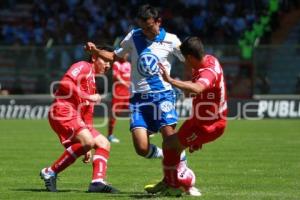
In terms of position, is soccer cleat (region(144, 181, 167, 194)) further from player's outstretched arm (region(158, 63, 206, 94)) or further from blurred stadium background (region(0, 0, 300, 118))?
blurred stadium background (region(0, 0, 300, 118))

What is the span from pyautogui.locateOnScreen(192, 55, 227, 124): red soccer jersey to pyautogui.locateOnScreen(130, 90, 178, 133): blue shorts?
0.92 m

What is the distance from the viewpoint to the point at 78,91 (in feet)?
40.4

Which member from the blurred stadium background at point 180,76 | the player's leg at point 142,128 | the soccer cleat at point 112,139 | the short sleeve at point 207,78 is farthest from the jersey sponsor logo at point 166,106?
the soccer cleat at point 112,139

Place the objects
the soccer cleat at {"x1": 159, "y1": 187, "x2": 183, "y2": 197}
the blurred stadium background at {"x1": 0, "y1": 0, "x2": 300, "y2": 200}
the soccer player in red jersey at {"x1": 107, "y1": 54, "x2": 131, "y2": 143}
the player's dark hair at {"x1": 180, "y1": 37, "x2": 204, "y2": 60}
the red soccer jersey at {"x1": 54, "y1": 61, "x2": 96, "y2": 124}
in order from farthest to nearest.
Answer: the soccer player in red jersey at {"x1": 107, "y1": 54, "x2": 131, "y2": 143} → the blurred stadium background at {"x1": 0, "y1": 0, "x2": 300, "y2": 200} → the red soccer jersey at {"x1": 54, "y1": 61, "x2": 96, "y2": 124} → the soccer cleat at {"x1": 159, "y1": 187, "x2": 183, "y2": 197} → the player's dark hair at {"x1": 180, "y1": 37, "x2": 204, "y2": 60}

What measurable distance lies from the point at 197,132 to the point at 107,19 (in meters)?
27.0

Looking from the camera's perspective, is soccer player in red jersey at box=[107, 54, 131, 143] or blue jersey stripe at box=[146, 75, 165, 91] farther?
soccer player in red jersey at box=[107, 54, 131, 143]

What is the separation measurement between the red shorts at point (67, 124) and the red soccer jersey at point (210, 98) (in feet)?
5.97

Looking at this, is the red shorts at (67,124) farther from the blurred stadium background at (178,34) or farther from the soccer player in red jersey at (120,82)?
the blurred stadium background at (178,34)

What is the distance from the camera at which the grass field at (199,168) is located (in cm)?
1161

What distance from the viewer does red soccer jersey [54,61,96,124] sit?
485 inches

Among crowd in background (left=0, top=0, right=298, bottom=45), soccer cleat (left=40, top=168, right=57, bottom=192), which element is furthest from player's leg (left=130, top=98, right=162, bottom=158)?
crowd in background (left=0, top=0, right=298, bottom=45)

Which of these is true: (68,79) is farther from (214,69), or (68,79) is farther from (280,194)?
(280,194)

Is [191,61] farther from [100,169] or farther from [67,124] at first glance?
[67,124]

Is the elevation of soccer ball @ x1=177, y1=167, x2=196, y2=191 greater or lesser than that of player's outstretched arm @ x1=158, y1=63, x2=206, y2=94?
lesser
